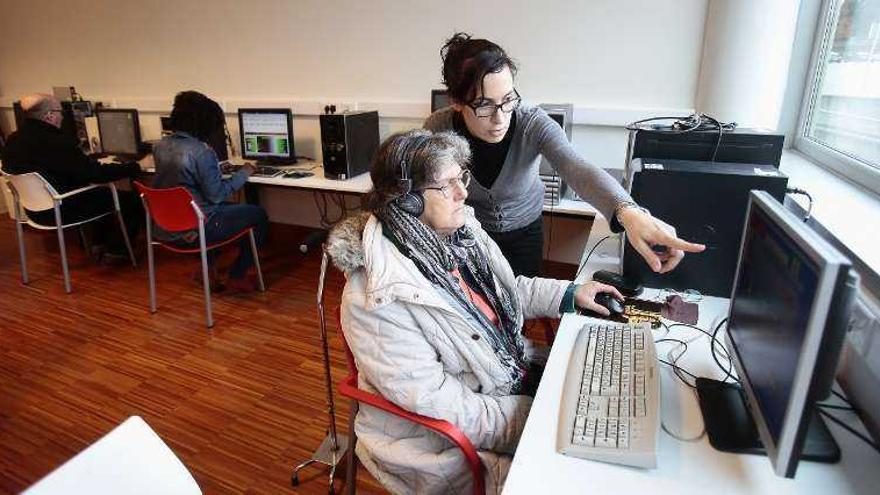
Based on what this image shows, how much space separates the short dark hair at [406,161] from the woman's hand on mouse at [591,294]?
0.53 meters

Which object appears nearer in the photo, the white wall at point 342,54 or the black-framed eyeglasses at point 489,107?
the black-framed eyeglasses at point 489,107

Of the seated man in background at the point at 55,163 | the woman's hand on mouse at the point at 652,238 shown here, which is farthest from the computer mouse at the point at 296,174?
the woman's hand on mouse at the point at 652,238

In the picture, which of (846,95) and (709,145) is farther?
(846,95)

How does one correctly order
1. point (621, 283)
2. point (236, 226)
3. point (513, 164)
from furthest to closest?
1. point (236, 226)
2. point (513, 164)
3. point (621, 283)

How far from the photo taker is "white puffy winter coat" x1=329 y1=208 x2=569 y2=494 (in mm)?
1173

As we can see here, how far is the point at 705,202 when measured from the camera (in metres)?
1.44

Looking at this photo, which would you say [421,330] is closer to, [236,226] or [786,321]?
[786,321]

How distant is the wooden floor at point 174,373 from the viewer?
80.1 inches

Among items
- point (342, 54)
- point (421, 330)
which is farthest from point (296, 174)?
point (421, 330)

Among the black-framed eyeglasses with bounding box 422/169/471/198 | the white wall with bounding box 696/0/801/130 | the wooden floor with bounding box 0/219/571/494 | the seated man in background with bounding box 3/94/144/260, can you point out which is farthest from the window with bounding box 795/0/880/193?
the seated man in background with bounding box 3/94/144/260

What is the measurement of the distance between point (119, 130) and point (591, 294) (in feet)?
14.0

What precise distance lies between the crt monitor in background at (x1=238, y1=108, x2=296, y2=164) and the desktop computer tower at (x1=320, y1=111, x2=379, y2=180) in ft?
1.89

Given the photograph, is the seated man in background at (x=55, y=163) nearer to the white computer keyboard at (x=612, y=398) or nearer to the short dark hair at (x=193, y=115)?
the short dark hair at (x=193, y=115)

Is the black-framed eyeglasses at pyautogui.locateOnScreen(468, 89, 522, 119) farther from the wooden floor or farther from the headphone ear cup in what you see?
the wooden floor
